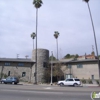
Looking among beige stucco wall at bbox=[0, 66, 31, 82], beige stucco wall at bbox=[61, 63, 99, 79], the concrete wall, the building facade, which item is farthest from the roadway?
beige stucco wall at bbox=[0, 66, 31, 82]

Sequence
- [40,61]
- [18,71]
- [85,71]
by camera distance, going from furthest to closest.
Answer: [18,71]
[40,61]
[85,71]

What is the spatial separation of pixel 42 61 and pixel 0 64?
12.0 m

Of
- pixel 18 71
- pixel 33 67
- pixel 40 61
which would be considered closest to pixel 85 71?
pixel 40 61

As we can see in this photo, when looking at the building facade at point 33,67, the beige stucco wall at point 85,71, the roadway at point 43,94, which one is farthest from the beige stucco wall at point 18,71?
the roadway at point 43,94

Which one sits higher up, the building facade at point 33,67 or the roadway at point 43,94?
the building facade at point 33,67

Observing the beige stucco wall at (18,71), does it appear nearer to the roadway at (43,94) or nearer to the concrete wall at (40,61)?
the concrete wall at (40,61)

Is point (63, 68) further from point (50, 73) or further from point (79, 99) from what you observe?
point (79, 99)

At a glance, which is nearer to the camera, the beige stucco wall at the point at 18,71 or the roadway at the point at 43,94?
the roadway at the point at 43,94

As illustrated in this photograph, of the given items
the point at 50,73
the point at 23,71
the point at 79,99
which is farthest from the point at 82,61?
the point at 79,99

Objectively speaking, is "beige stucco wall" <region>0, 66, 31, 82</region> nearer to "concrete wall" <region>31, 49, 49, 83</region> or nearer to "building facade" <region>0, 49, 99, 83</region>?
"building facade" <region>0, 49, 99, 83</region>

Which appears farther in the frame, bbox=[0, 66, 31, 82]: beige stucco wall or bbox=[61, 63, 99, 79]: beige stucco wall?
bbox=[0, 66, 31, 82]: beige stucco wall

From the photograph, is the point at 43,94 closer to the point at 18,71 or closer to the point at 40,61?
the point at 40,61

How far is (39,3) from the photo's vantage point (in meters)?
46.5

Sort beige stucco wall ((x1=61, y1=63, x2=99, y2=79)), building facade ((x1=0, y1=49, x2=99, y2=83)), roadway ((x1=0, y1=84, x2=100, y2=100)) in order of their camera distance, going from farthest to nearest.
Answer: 1. building facade ((x1=0, y1=49, x2=99, y2=83))
2. beige stucco wall ((x1=61, y1=63, x2=99, y2=79))
3. roadway ((x1=0, y1=84, x2=100, y2=100))
